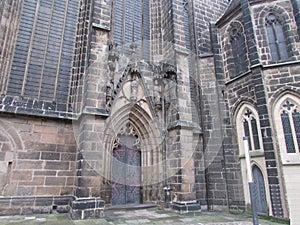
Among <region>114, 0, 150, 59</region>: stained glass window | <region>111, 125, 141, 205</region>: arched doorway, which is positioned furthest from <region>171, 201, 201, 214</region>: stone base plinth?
<region>114, 0, 150, 59</region>: stained glass window

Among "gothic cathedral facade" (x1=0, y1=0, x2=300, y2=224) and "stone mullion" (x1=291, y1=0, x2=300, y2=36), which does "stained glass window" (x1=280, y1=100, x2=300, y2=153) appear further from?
"stone mullion" (x1=291, y1=0, x2=300, y2=36)

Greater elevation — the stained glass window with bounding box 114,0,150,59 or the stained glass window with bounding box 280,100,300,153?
the stained glass window with bounding box 114,0,150,59

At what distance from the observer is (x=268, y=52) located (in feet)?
26.3

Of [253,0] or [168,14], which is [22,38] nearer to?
[168,14]

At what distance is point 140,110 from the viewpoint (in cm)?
809

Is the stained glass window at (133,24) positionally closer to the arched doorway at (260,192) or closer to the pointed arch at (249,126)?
the pointed arch at (249,126)

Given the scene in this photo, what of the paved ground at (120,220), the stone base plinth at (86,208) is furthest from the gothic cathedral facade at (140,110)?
the paved ground at (120,220)

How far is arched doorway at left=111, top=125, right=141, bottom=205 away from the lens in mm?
7355

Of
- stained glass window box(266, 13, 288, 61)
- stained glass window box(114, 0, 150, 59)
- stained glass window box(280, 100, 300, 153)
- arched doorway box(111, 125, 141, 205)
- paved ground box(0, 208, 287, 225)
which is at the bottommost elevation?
paved ground box(0, 208, 287, 225)

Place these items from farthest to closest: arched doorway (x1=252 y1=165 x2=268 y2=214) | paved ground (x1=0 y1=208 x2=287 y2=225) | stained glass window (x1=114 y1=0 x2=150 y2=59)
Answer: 1. stained glass window (x1=114 y1=0 x2=150 y2=59)
2. arched doorway (x1=252 y1=165 x2=268 y2=214)
3. paved ground (x1=0 y1=208 x2=287 y2=225)

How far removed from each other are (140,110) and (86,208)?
Result: 3791 mm

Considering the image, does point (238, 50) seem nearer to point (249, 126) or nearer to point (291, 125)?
point (249, 126)

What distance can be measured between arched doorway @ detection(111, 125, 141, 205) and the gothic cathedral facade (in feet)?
0.12

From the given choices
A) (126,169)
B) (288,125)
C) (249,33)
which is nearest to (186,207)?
(126,169)
